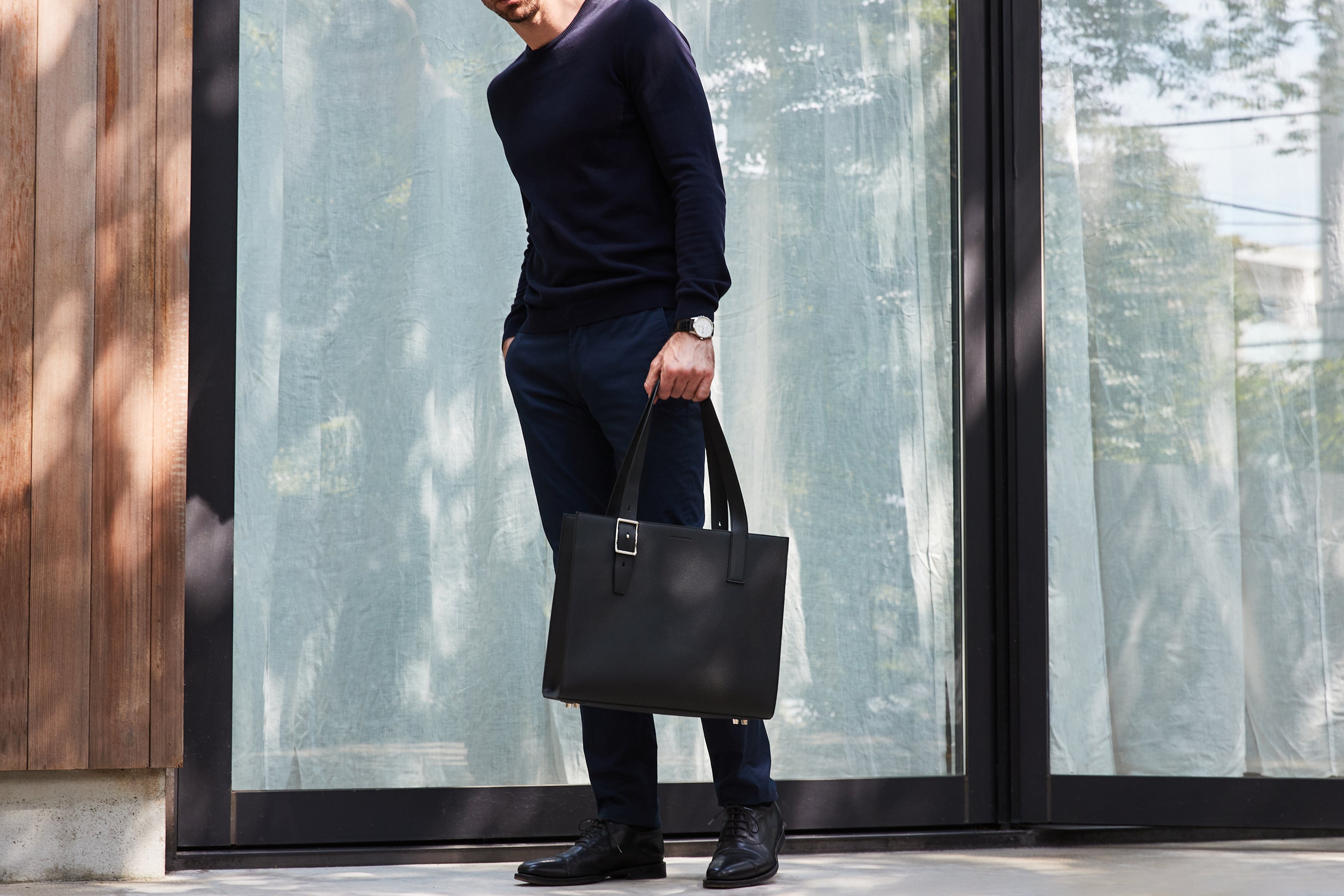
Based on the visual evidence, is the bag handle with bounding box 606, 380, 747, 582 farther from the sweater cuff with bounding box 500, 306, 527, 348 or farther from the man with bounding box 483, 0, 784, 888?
the sweater cuff with bounding box 500, 306, 527, 348

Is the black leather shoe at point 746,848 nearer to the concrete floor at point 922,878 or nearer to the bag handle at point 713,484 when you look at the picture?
→ the concrete floor at point 922,878

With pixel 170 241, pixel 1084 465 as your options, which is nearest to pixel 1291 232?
pixel 1084 465

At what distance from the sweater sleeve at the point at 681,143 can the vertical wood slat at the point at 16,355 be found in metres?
1.07

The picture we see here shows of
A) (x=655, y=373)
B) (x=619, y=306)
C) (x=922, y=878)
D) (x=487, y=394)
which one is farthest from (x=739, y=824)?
(x=487, y=394)

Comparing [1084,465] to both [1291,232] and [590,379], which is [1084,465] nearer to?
[1291,232]

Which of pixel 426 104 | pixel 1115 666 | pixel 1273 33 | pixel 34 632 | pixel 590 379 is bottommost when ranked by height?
pixel 1115 666

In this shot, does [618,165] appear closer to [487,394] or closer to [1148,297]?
[487,394]

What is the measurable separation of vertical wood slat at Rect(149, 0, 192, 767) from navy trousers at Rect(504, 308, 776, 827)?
62 cm

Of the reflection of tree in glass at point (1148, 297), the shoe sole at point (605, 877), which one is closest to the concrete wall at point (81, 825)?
the shoe sole at point (605, 877)

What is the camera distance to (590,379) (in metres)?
2.01

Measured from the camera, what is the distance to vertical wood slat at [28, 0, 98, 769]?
2.09 metres

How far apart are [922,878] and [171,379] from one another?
162cm

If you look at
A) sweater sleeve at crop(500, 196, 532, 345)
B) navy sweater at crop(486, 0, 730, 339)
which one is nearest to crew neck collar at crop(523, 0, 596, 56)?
navy sweater at crop(486, 0, 730, 339)

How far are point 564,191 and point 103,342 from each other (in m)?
0.86
